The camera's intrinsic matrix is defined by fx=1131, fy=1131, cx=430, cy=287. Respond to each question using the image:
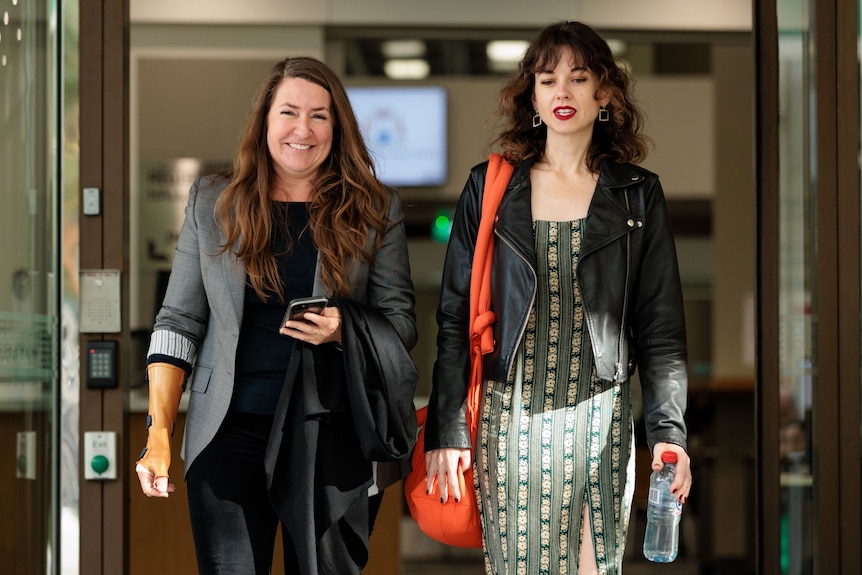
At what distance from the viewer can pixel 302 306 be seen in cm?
247

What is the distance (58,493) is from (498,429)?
1.42m

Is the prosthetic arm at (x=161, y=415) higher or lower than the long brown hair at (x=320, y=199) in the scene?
lower

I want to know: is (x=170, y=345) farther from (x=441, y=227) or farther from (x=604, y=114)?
(x=441, y=227)

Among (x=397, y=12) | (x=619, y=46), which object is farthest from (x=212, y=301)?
(x=619, y=46)

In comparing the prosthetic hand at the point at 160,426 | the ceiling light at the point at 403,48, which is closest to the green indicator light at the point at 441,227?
the ceiling light at the point at 403,48

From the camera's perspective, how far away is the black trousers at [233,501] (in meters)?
2.52

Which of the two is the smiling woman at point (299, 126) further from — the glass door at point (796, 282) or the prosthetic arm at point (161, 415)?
the glass door at point (796, 282)

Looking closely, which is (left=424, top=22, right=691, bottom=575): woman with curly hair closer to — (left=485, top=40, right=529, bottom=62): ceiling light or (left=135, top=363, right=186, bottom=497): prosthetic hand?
(left=135, top=363, right=186, bottom=497): prosthetic hand

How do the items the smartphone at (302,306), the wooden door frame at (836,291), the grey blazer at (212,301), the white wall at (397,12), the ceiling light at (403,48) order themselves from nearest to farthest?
1. the smartphone at (302,306)
2. the grey blazer at (212,301)
3. the wooden door frame at (836,291)
4. the white wall at (397,12)
5. the ceiling light at (403,48)

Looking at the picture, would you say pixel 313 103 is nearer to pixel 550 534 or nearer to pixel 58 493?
pixel 550 534

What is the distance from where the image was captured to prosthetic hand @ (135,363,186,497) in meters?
2.54

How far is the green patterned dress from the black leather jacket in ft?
0.18

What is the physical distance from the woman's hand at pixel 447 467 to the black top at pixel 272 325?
0.39m

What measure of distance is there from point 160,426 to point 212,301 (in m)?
0.31
